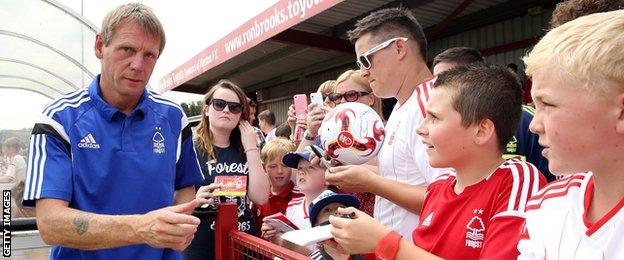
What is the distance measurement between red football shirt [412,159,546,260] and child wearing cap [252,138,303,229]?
6.91ft

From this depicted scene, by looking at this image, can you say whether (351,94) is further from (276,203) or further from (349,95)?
(276,203)

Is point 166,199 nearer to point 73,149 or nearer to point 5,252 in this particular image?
point 73,149

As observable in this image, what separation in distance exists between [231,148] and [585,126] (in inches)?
110

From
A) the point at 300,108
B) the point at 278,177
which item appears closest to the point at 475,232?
the point at 278,177

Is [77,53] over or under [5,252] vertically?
over

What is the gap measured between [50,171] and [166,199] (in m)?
0.46

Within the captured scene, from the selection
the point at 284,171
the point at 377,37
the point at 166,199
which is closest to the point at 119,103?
the point at 166,199

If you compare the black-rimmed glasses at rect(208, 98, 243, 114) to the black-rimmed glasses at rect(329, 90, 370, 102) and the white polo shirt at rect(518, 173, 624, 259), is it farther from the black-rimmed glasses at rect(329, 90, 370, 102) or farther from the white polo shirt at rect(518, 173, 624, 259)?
the white polo shirt at rect(518, 173, 624, 259)

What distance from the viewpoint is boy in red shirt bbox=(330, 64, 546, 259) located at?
154cm

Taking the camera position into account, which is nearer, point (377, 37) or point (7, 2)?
point (377, 37)

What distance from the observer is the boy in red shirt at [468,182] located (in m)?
1.54

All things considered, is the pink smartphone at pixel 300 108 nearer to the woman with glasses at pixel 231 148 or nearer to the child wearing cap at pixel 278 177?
the child wearing cap at pixel 278 177

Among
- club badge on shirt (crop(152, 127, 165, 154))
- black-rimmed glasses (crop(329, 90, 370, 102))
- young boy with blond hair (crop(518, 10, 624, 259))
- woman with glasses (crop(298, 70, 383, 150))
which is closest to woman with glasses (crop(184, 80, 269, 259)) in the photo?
woman with glasses (crop(298, 70, 383, 150))

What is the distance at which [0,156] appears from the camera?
504 cm
